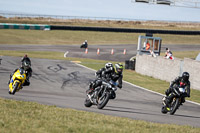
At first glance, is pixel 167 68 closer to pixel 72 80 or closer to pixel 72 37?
pixel 72 80

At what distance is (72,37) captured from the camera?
63.8 metres

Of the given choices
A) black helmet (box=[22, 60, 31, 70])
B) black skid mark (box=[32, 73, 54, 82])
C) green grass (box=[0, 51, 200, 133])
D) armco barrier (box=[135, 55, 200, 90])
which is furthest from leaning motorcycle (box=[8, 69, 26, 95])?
armco barrier (box=[135, 55, 200, 90])

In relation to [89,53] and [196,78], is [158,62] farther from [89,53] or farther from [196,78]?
[89,53]

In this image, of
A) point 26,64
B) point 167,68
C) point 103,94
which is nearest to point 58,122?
point 103,94

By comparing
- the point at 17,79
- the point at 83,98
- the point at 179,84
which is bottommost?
the point at 83,98

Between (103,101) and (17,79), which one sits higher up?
(17,79)

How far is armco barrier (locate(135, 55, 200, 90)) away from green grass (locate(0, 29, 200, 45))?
98.9 feet

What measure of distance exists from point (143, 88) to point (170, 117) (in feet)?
27.3

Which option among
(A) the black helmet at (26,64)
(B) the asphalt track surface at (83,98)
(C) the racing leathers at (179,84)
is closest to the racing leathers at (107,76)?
(B) the asphalt track surface at (83,98)

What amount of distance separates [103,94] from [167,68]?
1335 centimetres

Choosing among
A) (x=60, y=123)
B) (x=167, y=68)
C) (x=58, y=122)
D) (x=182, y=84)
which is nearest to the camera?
(x=60, y=123)

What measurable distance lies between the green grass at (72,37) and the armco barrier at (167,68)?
30.1 meters

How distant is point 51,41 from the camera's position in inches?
2274

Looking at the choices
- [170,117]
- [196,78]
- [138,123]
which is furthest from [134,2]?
→ [138,123]
